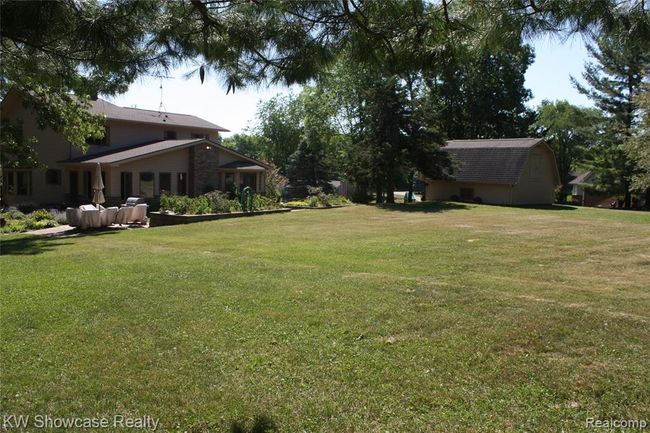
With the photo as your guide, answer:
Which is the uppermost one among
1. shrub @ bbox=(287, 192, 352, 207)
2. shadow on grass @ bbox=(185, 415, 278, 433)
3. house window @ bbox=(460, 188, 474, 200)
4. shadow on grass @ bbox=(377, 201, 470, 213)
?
house window @ bbox=(460, 188, 474, 200)

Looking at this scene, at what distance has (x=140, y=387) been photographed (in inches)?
177

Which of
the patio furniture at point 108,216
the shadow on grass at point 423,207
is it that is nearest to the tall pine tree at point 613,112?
the shadow on grass at point 423,207

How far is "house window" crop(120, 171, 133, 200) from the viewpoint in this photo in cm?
3006

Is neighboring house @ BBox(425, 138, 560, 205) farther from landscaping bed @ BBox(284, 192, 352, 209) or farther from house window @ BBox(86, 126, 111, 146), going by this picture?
house window @ BBox(86, 126, 111, 146)

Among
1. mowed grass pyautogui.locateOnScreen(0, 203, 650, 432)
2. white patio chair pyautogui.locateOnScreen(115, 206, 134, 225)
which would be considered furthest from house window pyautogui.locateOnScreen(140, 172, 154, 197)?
mowed grass pyautogui.locateOnScreen(0, 203, 650, 432)

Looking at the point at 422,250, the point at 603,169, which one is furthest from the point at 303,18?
the point at 603,169

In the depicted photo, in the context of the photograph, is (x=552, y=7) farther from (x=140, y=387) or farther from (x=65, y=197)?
(x=65, y=197)

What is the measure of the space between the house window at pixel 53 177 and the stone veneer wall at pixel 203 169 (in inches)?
305

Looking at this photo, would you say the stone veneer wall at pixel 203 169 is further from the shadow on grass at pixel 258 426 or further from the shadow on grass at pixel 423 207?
the shadow on grass at pixel 258 426

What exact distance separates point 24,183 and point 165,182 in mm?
8022

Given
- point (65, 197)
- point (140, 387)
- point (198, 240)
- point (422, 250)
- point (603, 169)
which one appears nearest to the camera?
point (140, 387)

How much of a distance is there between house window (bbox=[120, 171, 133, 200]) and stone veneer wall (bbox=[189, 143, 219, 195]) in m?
3.94

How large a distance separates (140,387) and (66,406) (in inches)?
22.6

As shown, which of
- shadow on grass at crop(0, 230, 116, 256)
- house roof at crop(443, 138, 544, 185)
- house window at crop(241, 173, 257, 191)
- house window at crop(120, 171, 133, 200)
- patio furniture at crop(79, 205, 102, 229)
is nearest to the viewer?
shadow on grass at crop(0, 230, 116, 256)
